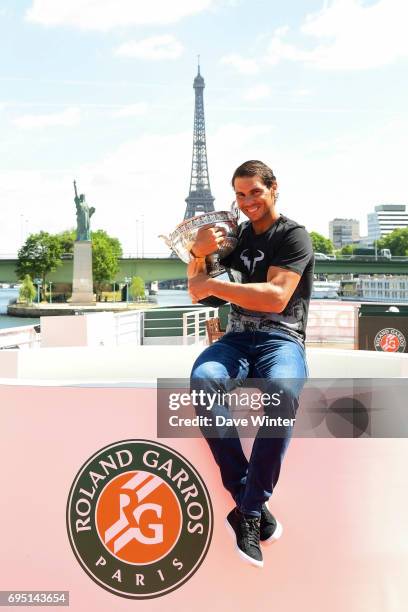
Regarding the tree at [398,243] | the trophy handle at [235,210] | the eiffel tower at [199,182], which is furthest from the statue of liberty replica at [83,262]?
the trophy handle at [235,210]

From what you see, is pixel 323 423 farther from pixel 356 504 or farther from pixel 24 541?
pixel 24 541

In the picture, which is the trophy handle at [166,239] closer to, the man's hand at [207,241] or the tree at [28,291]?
the man's hand at [207,241]

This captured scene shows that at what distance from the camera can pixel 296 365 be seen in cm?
236

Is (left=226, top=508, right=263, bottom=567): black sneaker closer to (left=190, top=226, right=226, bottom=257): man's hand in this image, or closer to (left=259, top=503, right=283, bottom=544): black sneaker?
(left=259, top=503, right=283, bottom=544): black sneaker

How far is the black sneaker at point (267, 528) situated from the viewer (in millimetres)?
2324

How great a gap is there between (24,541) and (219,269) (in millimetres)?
1218

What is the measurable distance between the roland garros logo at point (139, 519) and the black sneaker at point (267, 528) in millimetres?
193

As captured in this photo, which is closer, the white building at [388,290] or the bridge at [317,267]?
the white building at [388,290]

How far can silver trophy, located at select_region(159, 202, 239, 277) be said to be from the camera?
8.52 ft

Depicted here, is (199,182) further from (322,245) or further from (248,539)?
(248,539)

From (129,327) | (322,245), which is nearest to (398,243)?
(322,245)

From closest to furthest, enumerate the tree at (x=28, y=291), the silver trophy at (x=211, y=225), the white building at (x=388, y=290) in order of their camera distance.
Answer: the silver trophy at (x=211, y=225) → the white building at (x=388, y=290) → the tree at (x=28, y=291)

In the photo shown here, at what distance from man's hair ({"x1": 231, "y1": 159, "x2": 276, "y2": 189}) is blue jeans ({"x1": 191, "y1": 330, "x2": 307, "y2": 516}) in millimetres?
568

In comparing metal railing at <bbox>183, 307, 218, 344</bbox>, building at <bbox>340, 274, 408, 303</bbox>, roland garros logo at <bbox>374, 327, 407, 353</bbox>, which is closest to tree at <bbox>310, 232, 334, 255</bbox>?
building at <bbox>340, 274, 408, 303</bbox>
